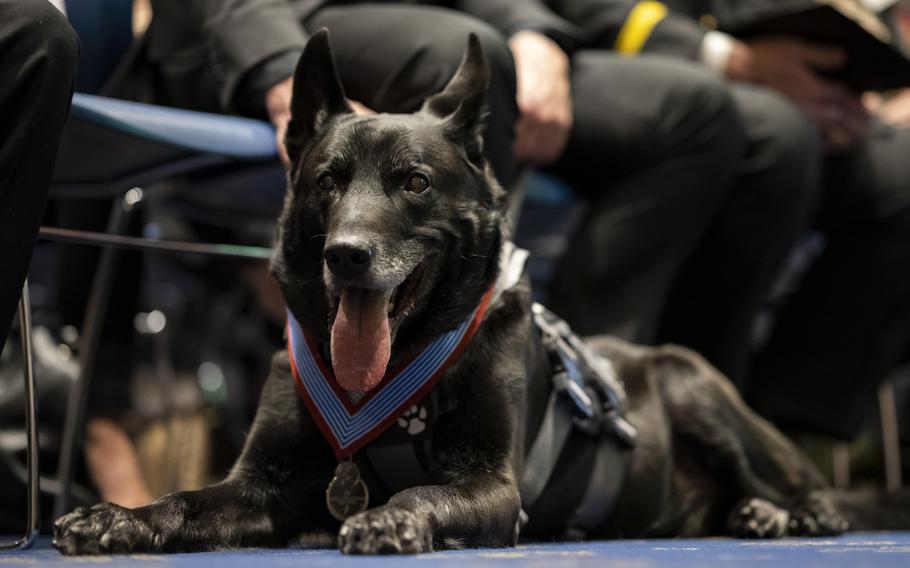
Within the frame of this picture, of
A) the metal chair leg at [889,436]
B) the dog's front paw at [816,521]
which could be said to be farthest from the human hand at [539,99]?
the metal chair leg at [889,436]

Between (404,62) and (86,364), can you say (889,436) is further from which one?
(86,364)

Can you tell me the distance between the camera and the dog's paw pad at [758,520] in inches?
81.4

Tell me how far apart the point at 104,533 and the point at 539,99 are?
132 cm

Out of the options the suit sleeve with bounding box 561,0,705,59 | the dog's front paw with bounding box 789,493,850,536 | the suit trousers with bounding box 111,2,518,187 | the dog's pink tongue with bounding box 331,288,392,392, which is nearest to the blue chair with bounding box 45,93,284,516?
the suit trousers with bounding box 111,2,518,187

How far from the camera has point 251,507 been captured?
1608 millimetres

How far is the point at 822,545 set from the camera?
1766 millimetres

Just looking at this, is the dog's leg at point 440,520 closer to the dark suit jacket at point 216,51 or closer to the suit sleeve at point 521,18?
the dark suit jacket at point 216,51

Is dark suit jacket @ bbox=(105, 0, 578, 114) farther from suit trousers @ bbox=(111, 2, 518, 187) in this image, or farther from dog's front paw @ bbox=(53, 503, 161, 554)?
dog's front paw @ bbox=(53, 503, 161, 554)

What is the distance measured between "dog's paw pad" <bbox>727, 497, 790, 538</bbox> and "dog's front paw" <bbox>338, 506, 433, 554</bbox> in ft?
3.09

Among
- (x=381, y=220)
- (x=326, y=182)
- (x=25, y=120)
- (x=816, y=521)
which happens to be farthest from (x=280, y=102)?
(x=816, y=521)

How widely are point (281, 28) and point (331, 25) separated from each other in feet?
0.52

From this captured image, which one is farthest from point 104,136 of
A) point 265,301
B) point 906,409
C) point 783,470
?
point 906,409

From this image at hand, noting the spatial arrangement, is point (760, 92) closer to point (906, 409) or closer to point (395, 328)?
point (395, 328)

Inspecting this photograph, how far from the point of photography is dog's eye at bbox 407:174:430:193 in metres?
1.67
